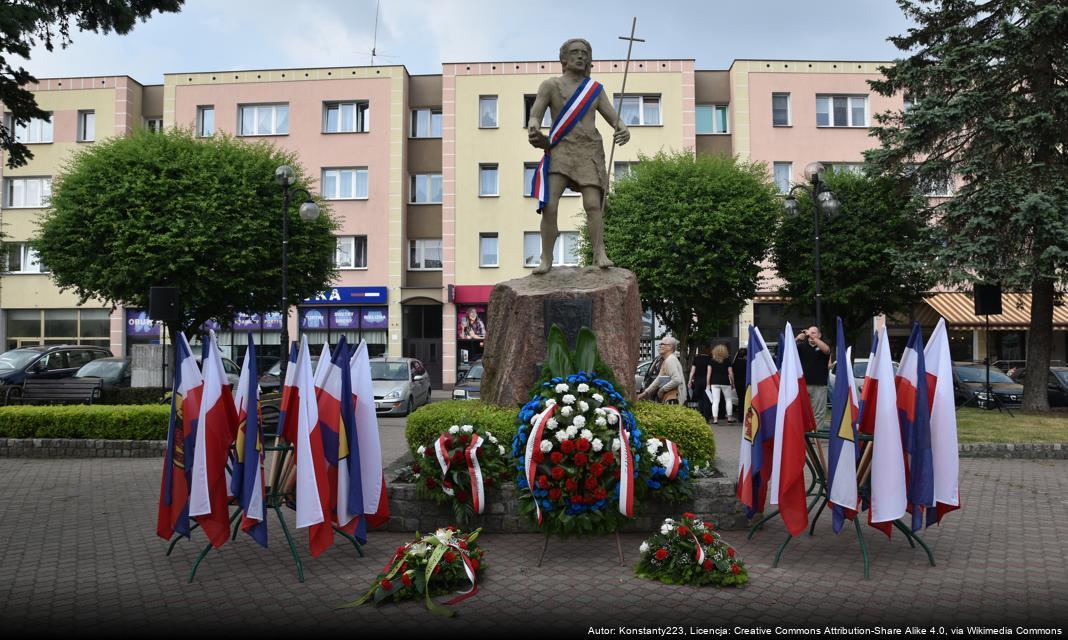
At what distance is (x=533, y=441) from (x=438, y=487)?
1.07 m

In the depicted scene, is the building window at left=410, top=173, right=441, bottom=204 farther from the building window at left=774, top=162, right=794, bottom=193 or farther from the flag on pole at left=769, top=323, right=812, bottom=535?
the flag on pole at left=769, top=323, right=812, bottom=535

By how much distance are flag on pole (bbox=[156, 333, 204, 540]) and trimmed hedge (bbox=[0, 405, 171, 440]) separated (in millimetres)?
6804

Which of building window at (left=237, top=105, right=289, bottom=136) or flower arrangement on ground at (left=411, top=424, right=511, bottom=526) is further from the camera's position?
building window at (left=237, top=105, right=289, bottom=136)

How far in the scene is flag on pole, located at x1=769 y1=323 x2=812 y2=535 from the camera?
5.29 meters

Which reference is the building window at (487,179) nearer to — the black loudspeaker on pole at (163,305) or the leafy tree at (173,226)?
the leafy tree at (173,226)

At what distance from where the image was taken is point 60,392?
14.2 meters

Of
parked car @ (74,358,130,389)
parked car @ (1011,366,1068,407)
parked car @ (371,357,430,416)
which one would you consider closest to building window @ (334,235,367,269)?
parked car @ (371,357,430,416)

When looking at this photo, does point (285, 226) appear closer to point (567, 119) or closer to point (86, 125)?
point (567, 119)

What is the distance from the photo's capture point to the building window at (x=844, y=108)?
29.5 m

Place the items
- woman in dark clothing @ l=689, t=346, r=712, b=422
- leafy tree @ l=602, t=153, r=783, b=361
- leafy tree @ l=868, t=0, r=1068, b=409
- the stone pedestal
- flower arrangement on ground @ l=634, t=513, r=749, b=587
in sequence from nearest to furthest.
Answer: flower arrangement on ground @ l=634, t=513, r=749, b=587 → the stone pedestal → leafy tree @ l=868, t=0, r=1068, b=409 → woman in dark clothing @ l=689, t=346, r=712, b=422 → leafy tree @ l=602, t=153, r=783, b=361

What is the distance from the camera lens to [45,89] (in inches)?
1225

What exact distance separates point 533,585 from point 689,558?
3.46ft

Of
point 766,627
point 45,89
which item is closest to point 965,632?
point 766,627

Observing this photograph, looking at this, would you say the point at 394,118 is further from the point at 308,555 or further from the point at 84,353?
the point at 308,555
